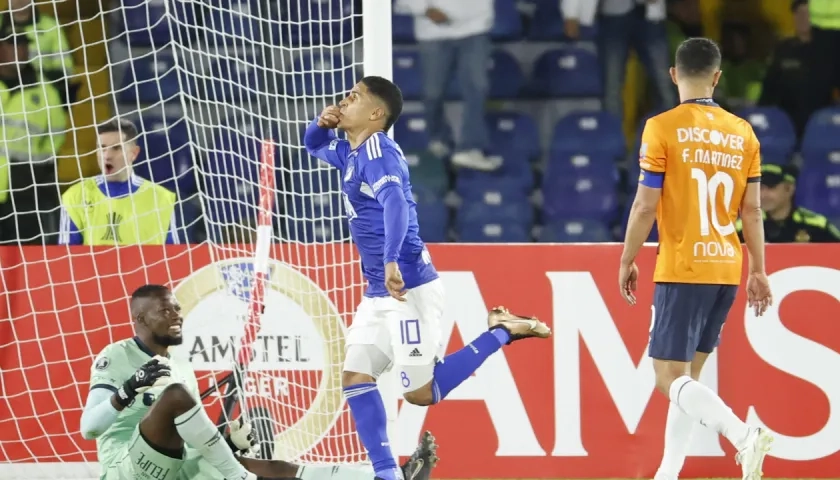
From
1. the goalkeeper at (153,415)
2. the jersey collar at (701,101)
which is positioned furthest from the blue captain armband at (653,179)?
the goalkeeper at (153,415)

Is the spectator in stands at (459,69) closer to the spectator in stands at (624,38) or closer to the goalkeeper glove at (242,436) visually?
the spectator in stands at (624,38)

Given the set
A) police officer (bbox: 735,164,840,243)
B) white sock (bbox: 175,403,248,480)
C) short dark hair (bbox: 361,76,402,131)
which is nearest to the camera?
white sock (bbox: 175,403,248,480)

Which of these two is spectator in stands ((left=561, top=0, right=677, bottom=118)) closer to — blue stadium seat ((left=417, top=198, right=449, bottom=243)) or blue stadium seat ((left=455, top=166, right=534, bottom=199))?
blue stadium seat ((left=455, top=166, right=534, bottom=199))

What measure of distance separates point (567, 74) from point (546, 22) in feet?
1.40

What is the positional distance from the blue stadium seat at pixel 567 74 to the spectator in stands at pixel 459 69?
17.5 inches

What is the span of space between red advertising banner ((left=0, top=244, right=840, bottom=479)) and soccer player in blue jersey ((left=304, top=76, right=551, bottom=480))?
1141 millimetres

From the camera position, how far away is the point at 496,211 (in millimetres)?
8203

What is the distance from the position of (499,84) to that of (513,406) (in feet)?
10.3

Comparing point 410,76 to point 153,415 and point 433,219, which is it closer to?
point 433,219

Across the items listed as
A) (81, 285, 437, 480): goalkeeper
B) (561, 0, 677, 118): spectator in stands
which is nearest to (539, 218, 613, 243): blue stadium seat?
(561, 0, 677, 118): spectator in stands

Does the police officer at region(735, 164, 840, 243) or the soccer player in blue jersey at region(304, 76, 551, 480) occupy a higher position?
the soccer player in blue jersey at region(304, 76, 551, 480)

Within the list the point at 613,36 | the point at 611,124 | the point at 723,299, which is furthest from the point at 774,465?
the point at 613,36

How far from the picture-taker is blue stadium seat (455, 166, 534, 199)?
27.3 ft

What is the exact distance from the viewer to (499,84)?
876 cm
